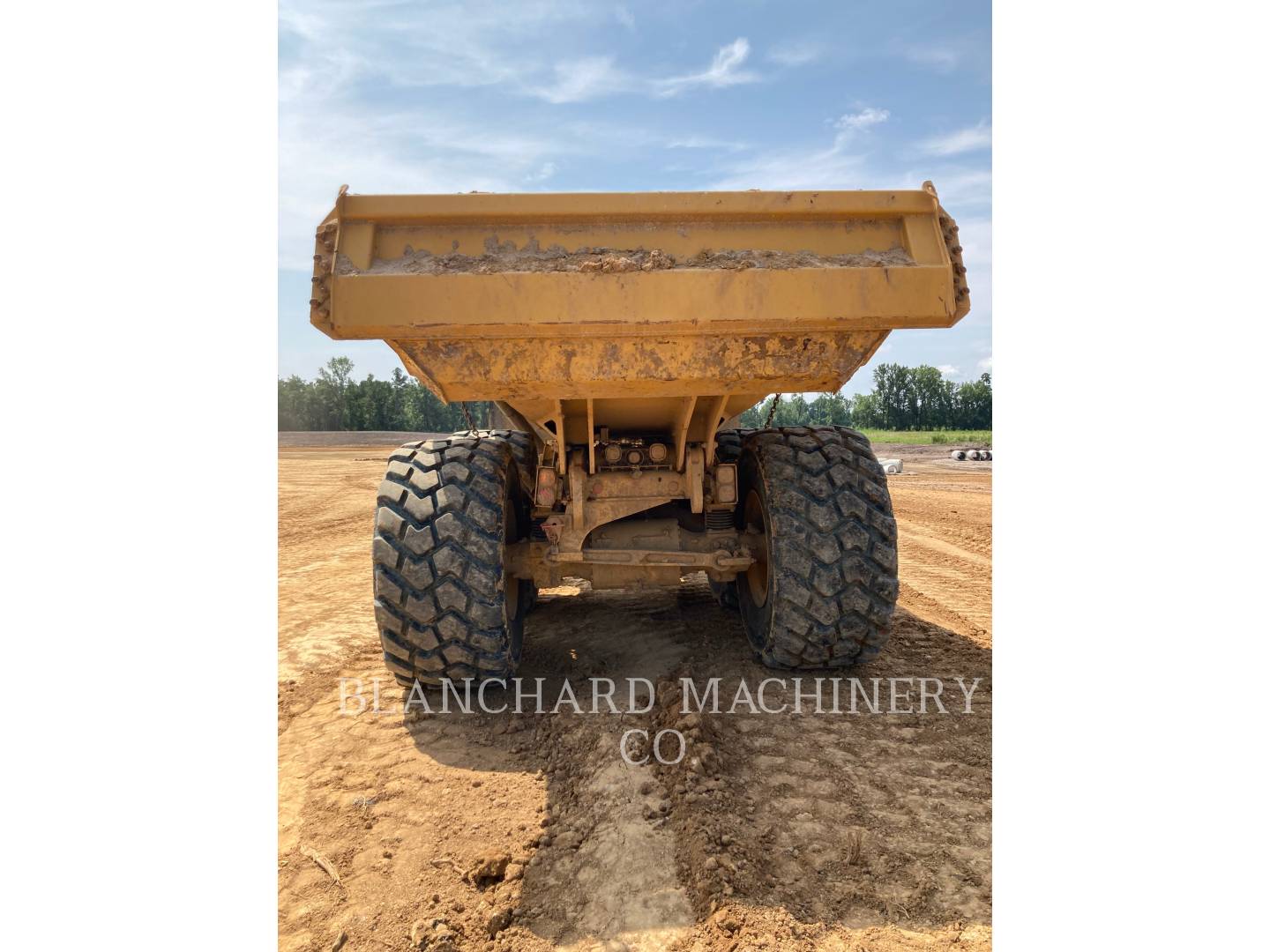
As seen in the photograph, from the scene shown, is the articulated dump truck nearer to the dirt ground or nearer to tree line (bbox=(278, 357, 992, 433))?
the dirt ground

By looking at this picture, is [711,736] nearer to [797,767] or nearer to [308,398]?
[797,767]

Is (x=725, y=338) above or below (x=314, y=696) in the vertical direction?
above

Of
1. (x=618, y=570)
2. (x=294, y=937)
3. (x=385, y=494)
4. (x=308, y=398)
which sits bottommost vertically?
(x=294, y=937)

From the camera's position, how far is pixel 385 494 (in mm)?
3230

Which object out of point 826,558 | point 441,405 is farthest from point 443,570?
point 441,405

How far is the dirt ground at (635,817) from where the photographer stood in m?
1.92

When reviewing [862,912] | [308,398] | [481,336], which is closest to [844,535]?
[862,912]

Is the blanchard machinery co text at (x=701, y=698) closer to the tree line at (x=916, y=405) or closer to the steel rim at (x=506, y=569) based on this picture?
the steel rim at (x=506, y=569)

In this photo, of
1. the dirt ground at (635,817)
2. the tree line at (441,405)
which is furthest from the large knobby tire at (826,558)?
the tree line at (441,405)

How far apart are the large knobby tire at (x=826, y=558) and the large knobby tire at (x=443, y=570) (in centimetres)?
126

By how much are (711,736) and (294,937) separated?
156 cm

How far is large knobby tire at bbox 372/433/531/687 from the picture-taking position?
3.10 metres

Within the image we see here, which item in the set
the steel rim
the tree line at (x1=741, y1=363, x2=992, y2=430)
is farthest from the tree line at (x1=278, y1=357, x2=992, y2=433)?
the steel rim

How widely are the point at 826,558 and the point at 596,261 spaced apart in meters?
1.74
